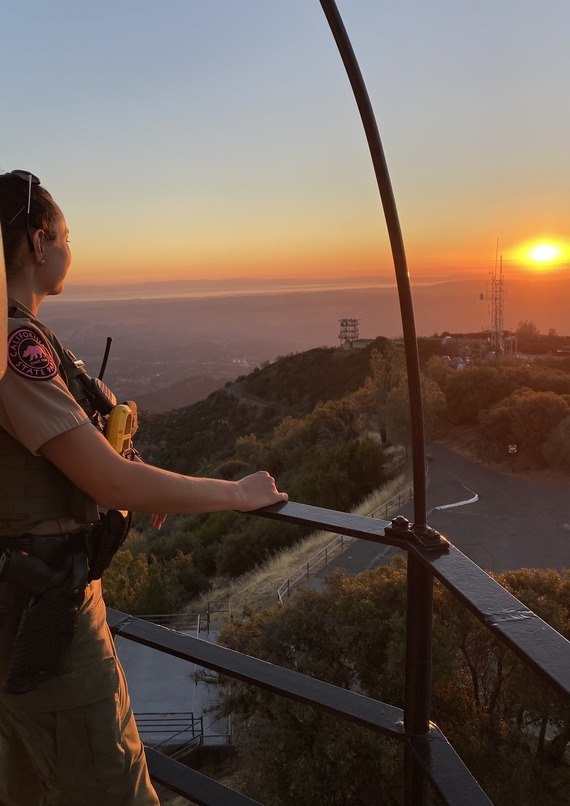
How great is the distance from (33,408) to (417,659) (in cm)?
106

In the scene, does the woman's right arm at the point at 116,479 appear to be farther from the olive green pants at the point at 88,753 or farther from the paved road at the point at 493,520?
the paved road at the point at 493,520

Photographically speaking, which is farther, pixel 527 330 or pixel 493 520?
pixel 527 330

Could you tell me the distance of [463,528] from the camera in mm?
17906

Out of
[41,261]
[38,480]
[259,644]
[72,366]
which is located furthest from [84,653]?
[259,644]

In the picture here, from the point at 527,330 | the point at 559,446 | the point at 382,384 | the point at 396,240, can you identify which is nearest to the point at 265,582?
the point at 559,446

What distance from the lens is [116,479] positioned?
4.29ft

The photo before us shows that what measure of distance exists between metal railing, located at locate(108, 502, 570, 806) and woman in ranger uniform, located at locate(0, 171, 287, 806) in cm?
42

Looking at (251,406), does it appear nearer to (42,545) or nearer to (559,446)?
(559,446)

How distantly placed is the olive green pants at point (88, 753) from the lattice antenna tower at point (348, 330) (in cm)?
6453

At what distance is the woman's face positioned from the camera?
1.42m

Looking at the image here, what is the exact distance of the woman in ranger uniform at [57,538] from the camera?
50.6 inches

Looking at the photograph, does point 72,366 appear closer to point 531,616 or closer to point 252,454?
point 531,616

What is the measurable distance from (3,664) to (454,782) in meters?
1.02

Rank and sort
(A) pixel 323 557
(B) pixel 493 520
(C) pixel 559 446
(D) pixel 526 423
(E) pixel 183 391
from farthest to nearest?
(E) pixel 183 391
(D) pixel 526 423
(C) pixel 559 446
(B) pixel 493 520
(A) pixel 323 557
